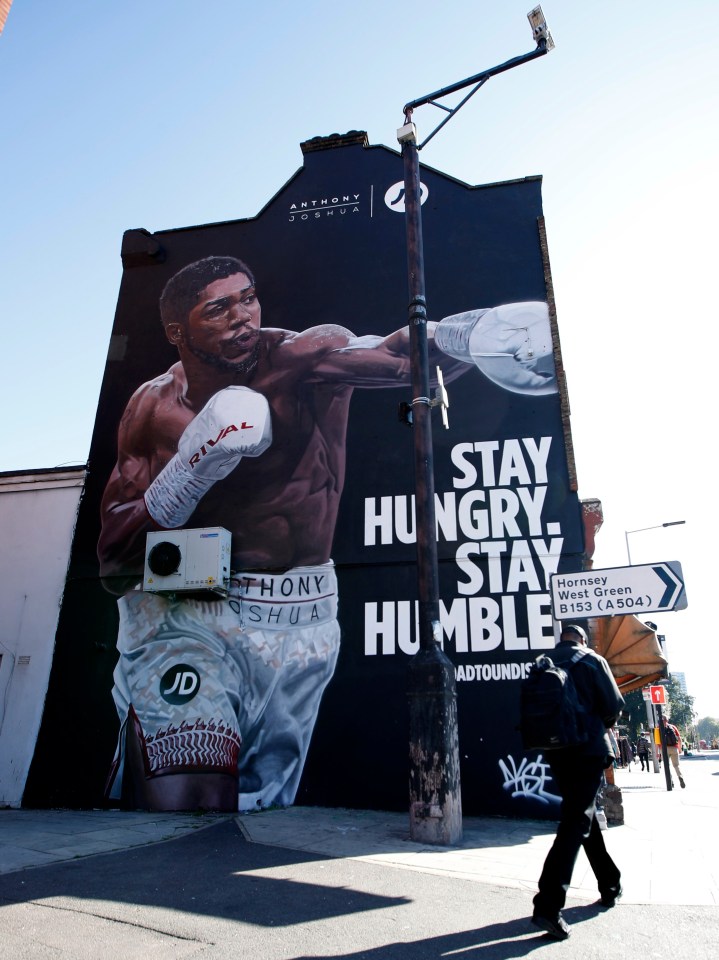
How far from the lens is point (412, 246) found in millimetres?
8023

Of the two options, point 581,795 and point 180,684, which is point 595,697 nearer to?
point 581,795

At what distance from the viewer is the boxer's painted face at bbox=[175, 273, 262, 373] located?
38.4ft

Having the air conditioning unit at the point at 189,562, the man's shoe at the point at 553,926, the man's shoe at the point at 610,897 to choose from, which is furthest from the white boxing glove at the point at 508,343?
the man's shoe at the point at 553,926

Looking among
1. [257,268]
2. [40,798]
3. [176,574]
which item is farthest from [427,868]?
[257,268]

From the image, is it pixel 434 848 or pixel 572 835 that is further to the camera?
pixel 434 848

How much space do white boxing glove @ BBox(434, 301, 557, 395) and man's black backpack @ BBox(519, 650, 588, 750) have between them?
654 centimetres

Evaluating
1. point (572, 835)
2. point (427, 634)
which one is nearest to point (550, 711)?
point (572, 835)

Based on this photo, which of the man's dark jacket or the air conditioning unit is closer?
the man's dark jacket

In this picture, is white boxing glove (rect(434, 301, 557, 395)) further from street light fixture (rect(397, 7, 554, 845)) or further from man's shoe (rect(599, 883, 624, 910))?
man's shoe (rect(599, 883, 624, 910))

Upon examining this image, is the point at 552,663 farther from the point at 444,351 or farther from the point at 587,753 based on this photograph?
the point at 444,351

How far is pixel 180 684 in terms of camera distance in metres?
9.91

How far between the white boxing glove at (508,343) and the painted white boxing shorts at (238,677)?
3872 millimetres

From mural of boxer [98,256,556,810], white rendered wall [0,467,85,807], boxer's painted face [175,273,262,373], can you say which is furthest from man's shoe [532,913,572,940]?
boxer's painted face [175,273,262,373]

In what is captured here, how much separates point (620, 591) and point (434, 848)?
2989mm
